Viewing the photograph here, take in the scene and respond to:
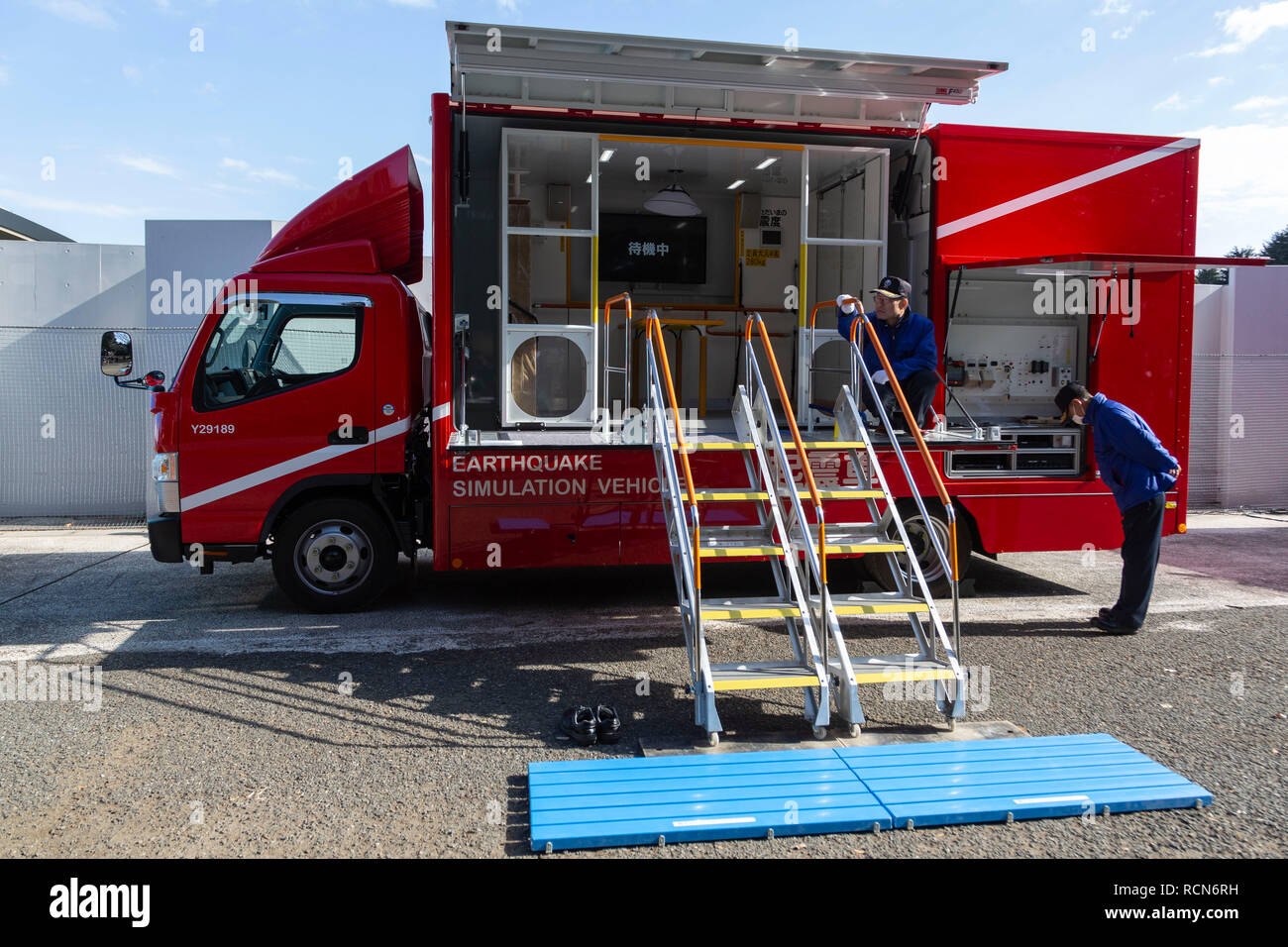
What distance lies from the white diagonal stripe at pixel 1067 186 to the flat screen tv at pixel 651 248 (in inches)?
130

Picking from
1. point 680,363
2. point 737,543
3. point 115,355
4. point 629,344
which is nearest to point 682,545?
point 737,543

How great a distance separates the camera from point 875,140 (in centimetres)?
732

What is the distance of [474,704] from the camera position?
16.6ft

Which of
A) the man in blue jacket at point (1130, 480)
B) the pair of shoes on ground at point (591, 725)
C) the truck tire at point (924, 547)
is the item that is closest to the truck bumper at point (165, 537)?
the pair of shoes on ground at point (591, 725)

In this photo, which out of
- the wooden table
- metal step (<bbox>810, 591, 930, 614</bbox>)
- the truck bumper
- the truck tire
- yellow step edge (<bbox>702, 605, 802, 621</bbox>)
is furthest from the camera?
the wooden table

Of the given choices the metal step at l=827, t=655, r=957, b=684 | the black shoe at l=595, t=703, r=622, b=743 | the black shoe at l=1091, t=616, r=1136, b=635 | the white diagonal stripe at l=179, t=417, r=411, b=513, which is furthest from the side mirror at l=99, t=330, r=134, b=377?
the black shoe at l=1091, t=616, r=1136, b=635

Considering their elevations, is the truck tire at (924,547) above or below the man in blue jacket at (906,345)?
below

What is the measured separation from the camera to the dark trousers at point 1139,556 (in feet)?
20.8

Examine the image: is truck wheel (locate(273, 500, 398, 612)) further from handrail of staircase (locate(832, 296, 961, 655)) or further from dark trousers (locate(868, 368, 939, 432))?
dark trousers (locate(868, 368, 939, 432))

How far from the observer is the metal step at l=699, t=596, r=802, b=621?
4.77 m

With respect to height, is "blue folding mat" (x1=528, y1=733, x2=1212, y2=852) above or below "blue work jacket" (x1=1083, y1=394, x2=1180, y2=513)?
below

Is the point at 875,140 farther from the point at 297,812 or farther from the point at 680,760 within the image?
the point at 297,812

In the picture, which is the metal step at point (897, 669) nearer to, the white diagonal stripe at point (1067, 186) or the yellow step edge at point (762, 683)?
the yellow step edge at point (762, 683)

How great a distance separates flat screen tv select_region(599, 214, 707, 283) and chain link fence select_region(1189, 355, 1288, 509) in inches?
302
